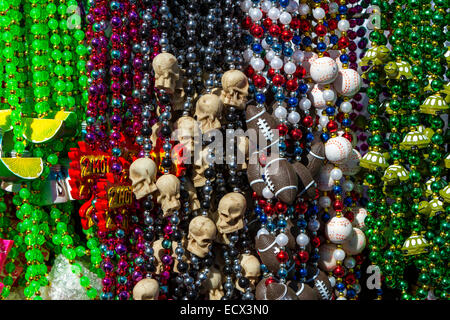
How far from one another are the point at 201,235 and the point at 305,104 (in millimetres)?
421

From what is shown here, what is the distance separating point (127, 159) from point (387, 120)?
697 mm

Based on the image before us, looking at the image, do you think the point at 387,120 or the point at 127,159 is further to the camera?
the point at 387,120

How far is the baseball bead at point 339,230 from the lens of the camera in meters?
1.48

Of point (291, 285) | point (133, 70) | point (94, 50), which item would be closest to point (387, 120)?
point (291, 285)

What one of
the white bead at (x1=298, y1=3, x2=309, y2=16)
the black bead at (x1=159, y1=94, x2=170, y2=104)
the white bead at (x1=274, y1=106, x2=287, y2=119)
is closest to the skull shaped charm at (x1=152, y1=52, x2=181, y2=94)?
the black bead at (x1=159, y1=94, x2=170, y2=104)

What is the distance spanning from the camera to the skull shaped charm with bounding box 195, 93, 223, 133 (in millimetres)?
1367

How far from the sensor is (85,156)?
1399mm

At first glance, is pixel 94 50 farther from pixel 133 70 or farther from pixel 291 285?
pixel 291 285

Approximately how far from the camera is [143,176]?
1.35 metres

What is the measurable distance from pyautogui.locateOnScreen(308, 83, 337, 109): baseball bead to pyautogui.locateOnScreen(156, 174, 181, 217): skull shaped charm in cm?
42

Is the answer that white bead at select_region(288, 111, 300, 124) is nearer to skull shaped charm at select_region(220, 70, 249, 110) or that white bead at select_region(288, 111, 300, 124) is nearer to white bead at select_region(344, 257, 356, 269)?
skull shaped charm at select_region(220, 70, 249, 110)

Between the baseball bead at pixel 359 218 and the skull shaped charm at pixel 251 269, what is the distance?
1.04 feet

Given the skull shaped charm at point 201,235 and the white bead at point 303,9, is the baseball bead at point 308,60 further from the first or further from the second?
the skull shaped charm at point 201,235

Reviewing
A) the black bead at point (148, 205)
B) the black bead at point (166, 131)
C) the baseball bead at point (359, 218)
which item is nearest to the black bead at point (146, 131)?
the black bead at point (166, 131)
